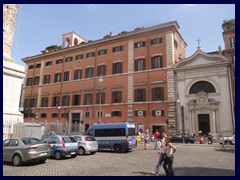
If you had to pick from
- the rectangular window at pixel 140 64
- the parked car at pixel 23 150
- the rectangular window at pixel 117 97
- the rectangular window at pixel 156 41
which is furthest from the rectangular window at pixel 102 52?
the parked car at pixel 23 150

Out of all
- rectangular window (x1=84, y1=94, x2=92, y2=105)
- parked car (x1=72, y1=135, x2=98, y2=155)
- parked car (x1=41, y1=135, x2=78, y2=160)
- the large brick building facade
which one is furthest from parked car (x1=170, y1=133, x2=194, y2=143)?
parked car (x1=41, y1=135, x2=78, y2=160)

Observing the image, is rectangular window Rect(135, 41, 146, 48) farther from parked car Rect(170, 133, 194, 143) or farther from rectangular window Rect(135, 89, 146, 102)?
parked car Rect(170, 133, 194, 143)

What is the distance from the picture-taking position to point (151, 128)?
91.2ft

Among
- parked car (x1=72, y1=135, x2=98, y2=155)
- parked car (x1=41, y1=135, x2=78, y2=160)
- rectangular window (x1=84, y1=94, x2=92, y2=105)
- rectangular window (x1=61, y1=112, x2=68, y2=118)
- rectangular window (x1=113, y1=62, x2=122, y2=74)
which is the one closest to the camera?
parked car (x1=41, y1=135, x2=78, y2=160)

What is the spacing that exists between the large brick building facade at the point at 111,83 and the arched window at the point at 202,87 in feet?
8.79

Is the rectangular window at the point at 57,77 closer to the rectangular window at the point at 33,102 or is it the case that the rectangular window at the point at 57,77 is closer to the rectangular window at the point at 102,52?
the rectangular window at the point at 33,102

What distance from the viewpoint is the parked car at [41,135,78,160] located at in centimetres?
1175

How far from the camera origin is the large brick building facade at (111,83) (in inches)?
1127

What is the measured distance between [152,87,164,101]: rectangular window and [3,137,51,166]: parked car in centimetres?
2015

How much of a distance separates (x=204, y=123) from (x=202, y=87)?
4.44 m

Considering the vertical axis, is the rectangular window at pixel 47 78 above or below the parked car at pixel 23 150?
above

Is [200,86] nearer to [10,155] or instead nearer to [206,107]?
[206,107]

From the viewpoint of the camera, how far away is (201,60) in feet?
89.1
